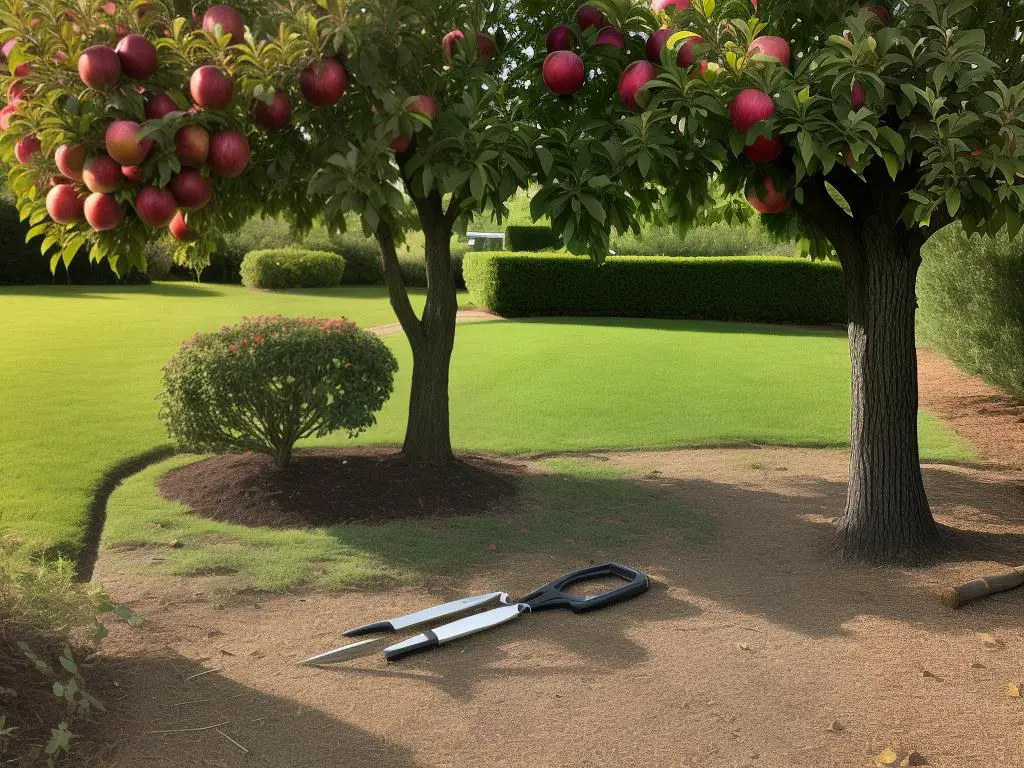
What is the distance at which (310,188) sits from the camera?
481 centimetres

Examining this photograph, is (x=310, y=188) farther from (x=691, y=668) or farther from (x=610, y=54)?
(x=691, y=668)

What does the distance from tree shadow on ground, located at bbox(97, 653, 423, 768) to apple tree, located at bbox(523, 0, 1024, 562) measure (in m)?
2.86

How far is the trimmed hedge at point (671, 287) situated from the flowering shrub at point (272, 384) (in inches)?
581

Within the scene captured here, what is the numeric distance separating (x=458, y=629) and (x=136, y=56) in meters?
3.22

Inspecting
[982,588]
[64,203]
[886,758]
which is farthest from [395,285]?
[886,758]

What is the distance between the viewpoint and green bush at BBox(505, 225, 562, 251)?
2634 cm

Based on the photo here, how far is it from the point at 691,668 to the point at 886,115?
3621 millimetres

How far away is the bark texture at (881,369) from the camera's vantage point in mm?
6270

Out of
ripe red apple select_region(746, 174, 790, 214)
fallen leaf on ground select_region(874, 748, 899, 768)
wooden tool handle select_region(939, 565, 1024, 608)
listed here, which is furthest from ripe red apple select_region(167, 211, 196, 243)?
wooden tool handle select_region(939, 565, 1024, 608)

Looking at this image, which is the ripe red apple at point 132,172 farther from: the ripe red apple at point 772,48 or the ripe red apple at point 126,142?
the ripe red apple at point 772,48

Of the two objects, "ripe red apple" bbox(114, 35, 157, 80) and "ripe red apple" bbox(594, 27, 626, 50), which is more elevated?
"ripe red apple" bbox(594, 27, 626, 50)

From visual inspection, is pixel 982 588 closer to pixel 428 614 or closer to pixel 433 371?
pixel 428 614

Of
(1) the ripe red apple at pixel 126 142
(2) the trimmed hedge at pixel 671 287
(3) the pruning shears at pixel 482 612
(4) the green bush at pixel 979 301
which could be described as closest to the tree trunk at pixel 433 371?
(3) the pruning shears at pixel 482 612

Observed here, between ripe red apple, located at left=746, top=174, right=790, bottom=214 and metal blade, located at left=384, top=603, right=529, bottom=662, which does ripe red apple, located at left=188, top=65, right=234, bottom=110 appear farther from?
ripe red apple, located at left=746, top=174, right=790, bottom=214
